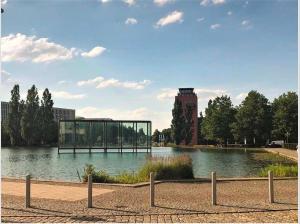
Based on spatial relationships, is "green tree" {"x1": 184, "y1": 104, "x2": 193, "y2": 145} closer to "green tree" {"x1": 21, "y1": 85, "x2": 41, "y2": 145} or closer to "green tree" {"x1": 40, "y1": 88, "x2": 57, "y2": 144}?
"green tree" {"x1": 40, "y1": 88, "x2": 57, "y2": 144}

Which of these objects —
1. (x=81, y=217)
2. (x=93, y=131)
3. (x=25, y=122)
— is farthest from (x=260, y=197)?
(x=25, y=122)

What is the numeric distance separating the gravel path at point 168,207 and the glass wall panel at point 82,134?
179 feet

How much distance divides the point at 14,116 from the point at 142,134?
34.0m

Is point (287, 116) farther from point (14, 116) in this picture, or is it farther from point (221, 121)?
point (14, 116)

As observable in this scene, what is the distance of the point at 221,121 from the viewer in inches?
3396

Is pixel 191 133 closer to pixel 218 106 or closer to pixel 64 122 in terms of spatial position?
pixel 218 106

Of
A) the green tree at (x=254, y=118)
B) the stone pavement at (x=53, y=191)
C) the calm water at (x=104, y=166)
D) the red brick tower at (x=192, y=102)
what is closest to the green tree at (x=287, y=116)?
the green tree at (x=254, y=118)

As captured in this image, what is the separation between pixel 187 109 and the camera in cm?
10631

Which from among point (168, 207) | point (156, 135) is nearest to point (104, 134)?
point (168, 207)

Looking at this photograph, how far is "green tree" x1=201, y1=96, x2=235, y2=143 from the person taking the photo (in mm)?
85938

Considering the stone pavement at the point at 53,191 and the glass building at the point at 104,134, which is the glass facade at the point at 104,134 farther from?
the stone pavement at the point at 53,191

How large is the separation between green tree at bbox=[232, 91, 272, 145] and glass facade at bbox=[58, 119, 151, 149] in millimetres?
17938

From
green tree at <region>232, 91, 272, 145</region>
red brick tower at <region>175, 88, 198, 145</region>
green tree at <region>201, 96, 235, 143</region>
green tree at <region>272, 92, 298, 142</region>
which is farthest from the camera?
red brick tower at <region>175, 88, 198, 145</region>

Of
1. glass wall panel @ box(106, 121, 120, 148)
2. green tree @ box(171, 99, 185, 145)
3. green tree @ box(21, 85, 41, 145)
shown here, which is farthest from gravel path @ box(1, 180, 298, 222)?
green tree @ box(171, 99, 185, 145)
